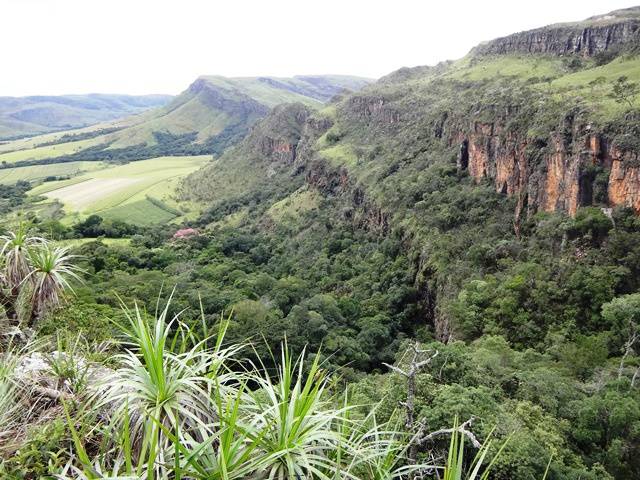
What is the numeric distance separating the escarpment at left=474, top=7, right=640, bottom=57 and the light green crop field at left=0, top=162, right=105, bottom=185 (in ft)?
385

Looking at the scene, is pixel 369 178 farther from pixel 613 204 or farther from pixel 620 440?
pixel 620 440

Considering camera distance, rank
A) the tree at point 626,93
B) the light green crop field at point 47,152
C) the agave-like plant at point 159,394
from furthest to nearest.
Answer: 1. the light green crop field at point 47,152
2. the tree at point 626,93
3. the agave-like plant at point 159,394

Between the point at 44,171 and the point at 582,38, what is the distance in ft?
479

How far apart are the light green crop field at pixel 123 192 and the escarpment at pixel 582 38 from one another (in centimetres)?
8224

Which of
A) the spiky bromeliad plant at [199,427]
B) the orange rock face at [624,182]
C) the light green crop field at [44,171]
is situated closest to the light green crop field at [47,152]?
the light green crop field at [44,171]

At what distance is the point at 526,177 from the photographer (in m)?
42.5

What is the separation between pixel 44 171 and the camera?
144 metres

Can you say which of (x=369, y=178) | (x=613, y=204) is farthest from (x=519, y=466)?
(x=369, y=178)

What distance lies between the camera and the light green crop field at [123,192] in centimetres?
9938

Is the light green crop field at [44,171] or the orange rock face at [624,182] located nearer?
the orange rock face at [624,182]

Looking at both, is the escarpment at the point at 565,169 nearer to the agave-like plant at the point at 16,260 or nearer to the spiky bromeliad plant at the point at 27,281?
the spiky bromeliad plant at the point at 27,281

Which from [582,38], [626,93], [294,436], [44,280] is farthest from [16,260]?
[582,38]

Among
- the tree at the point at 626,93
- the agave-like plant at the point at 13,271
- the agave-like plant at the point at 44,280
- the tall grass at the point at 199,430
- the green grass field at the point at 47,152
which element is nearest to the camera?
the tall grass at the point at 199,430

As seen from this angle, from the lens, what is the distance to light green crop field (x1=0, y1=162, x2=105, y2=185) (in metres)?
135
